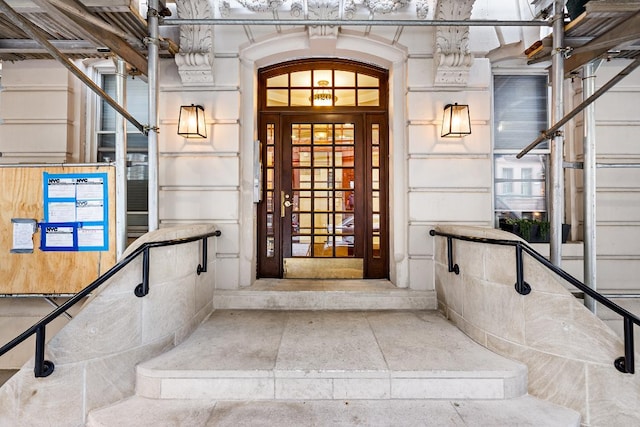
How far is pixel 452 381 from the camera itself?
237 centimetres

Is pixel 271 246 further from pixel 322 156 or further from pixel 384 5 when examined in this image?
pixel 384 5

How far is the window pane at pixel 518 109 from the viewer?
14.7 ft

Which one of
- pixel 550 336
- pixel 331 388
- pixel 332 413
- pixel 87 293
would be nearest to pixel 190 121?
pixel 87 293

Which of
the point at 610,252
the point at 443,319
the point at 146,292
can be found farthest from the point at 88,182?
the point at 610,252

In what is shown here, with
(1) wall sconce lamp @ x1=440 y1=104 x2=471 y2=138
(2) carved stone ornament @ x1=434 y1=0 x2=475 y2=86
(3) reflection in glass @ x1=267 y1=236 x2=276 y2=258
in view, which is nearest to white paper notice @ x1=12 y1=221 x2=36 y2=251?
(3) reflection in glass @ x1=267 y1=236 x2=276 y2=258

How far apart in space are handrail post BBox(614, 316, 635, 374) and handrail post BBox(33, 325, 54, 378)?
394 cm

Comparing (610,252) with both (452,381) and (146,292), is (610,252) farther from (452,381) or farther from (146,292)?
(146,292)

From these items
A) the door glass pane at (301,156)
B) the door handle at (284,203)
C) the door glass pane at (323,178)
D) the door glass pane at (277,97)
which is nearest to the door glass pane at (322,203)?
the door glass pane at (323,178)

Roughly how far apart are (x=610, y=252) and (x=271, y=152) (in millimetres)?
4857

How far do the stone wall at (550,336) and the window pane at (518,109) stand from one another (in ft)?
7.42

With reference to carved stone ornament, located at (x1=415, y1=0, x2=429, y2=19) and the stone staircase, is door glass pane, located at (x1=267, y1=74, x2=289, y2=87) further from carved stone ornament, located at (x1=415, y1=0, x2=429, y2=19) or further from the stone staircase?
the stone staircase

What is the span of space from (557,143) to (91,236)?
474cm

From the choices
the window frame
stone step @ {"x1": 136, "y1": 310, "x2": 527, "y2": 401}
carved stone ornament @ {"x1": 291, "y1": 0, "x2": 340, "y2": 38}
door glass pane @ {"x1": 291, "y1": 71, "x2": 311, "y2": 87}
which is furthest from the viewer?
door glass pane @ {"x1": 291, "y1": 71, "x2": 311, "y2": 87}

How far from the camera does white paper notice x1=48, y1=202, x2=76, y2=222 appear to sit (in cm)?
311
